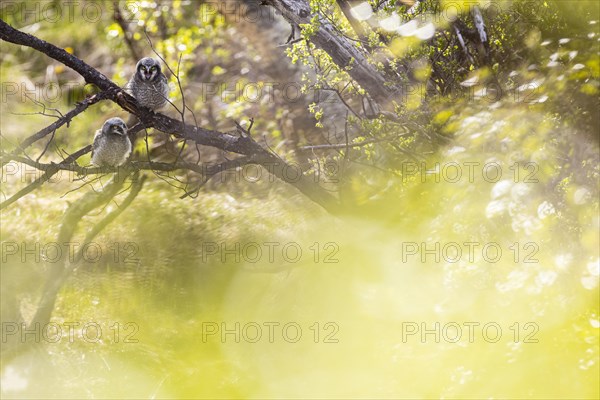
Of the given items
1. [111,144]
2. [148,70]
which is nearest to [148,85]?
[148,70]

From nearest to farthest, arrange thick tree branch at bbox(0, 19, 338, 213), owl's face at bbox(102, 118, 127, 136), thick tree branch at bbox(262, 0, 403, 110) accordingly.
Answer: thick tree branch at bbox(0, 19, 338, 213)
owl's face at bbox(102, 118, 127, 136)
thick tree branch at bbox(262, 0, 403, 110)

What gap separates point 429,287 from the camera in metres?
4.74

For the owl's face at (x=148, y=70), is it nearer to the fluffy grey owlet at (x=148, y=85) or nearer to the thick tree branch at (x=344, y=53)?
the fluffy grey owlet at (x=148, y=85)

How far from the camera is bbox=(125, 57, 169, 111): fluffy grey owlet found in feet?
13.9

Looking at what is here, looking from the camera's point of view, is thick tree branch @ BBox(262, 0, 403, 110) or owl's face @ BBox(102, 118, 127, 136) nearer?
owl's face @ BBox(102, 118, 127, 136)

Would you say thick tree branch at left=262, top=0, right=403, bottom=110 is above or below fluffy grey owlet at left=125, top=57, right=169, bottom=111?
above

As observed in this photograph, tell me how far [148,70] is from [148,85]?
0.43ft

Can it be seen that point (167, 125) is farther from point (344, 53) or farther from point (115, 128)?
point (344, 53)

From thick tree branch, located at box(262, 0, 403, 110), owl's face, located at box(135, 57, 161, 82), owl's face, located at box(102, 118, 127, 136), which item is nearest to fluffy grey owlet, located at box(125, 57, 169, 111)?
owl's face, located at box(135, 57, 161, 82)

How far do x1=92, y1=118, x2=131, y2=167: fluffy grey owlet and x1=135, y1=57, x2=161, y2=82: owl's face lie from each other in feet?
1.27

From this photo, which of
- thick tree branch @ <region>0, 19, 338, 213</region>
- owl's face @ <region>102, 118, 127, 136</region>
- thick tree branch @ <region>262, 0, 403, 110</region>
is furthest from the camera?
thick tree branch @ <region>262, 0, 403, 110</region>

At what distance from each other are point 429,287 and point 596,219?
1.48 meters

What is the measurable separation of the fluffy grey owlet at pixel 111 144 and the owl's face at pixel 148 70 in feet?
1.27

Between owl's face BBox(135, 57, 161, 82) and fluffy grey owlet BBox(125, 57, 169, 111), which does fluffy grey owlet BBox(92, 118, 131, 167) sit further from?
owl's face BBox(135, 57, 161, 82)
